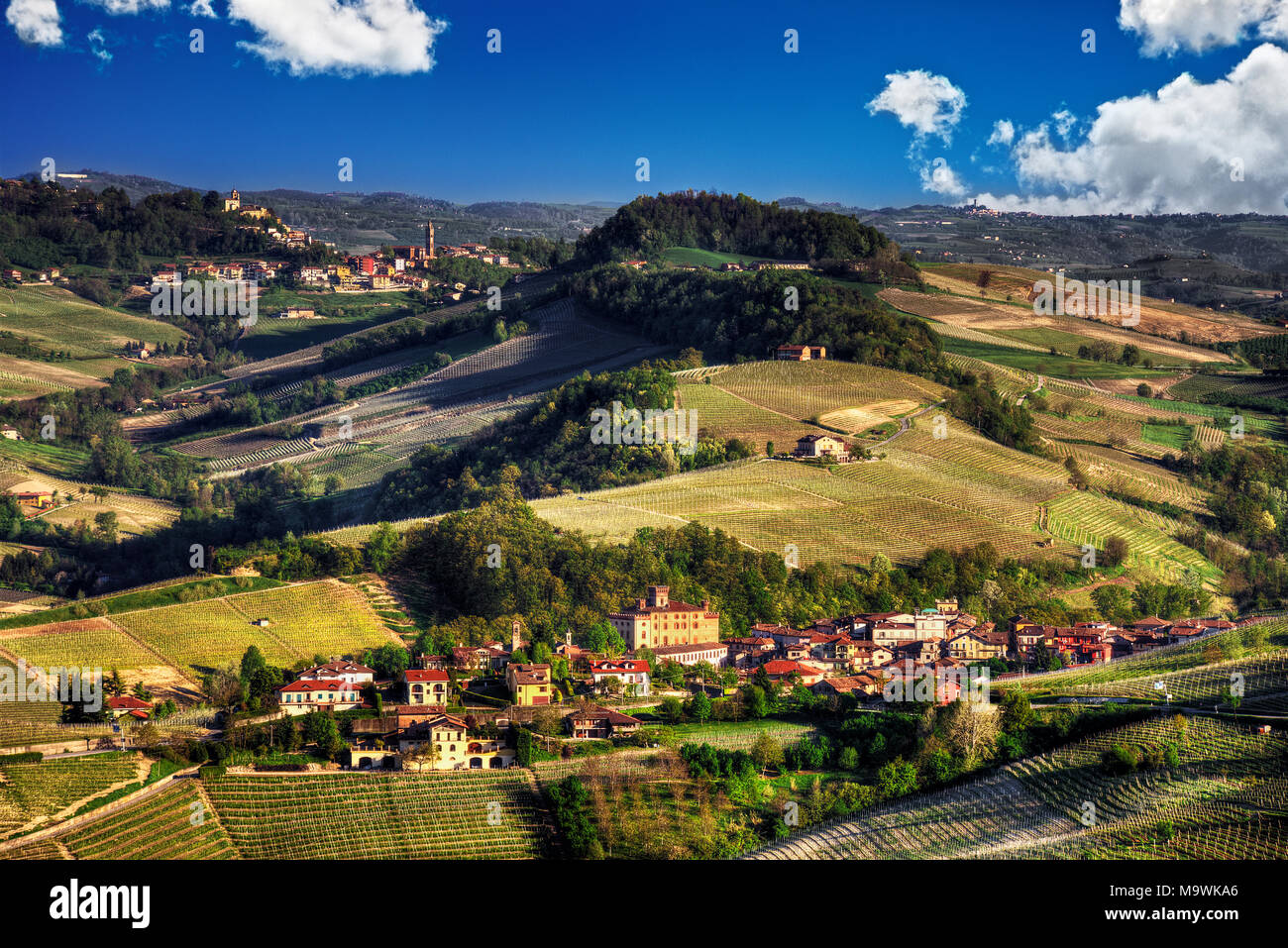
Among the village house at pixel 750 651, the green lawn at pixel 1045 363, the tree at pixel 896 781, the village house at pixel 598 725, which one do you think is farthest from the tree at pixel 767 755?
the green lawn at pixel 1045 363

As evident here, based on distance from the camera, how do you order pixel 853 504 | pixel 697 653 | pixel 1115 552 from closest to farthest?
pixel 697 653, pixel 1115 552, pixel 853 504

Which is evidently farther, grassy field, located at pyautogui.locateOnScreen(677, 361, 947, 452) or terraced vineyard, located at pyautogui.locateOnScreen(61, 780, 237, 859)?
grassy field, located at pyautogui.locateOnScreen(677, 361, 947, 452)

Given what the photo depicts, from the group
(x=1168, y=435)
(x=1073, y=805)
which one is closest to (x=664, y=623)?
(x=1073, y=805)

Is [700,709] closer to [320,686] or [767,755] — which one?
[767,755]

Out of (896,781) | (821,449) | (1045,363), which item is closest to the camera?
(896,781)

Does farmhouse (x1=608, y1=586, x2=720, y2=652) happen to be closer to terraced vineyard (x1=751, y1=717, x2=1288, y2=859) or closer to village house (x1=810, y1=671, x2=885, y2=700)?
village house (x1=810, y1=671, x2=885, y2=700)

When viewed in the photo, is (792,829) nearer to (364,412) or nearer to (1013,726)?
(1013,726)

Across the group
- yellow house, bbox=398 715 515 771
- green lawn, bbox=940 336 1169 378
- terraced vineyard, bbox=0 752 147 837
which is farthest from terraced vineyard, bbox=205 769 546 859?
green lawn, bbox=940 336 1169 378

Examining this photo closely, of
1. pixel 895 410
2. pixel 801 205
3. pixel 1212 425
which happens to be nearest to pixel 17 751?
pixel 895 410
